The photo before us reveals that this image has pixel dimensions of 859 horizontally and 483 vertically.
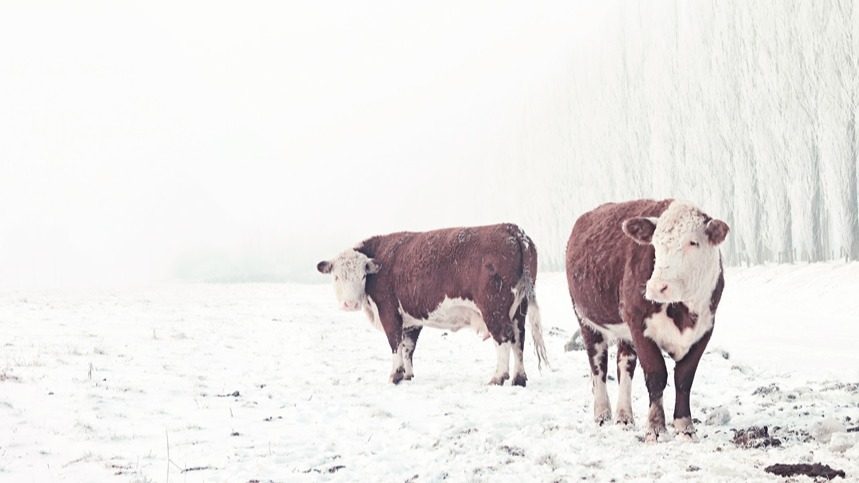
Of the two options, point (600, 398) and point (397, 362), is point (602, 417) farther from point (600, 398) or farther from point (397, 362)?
point (397, 362)

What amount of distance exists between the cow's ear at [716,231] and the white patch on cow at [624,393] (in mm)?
1296

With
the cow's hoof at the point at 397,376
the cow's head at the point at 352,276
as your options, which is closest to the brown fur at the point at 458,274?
the cow's head at the point at 352,276

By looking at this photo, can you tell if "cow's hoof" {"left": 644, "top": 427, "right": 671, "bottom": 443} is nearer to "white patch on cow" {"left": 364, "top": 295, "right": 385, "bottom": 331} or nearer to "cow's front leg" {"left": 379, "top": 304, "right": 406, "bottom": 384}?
"cow's front leg" {"left": 379, "top": 304, "right": 406, "bottom": 384}

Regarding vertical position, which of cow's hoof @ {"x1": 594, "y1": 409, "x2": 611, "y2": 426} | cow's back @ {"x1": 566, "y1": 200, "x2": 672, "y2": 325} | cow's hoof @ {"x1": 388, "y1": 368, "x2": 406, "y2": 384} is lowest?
cow's hoof @ {"x1": 388, "y1": 368, "x2": 406, "y2": 384}

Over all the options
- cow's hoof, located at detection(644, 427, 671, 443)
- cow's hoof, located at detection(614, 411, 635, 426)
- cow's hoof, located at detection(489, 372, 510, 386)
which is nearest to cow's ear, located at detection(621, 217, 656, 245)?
cow's hoof, located at detection(644, 427, 671, 443)

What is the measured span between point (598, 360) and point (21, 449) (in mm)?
4263

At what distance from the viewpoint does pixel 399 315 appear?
317 inches

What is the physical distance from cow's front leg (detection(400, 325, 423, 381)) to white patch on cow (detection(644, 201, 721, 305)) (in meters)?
4.01

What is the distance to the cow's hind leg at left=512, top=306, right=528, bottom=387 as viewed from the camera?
22.6ft

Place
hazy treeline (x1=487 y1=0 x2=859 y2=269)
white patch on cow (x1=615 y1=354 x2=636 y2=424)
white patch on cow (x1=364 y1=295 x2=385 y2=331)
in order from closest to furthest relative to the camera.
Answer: white patch on cow (x1=615 y1=354 x2=636 y2=424) → white patch on cow (x1=364 y1=295 x2=385 y2=331) → hazy treeline (x1=487 y1=0 x2=859 y2=269)

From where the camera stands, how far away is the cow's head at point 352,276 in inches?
325

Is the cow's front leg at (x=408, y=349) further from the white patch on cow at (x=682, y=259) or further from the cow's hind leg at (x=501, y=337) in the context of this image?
the white patch on cow at (x=682, y=259)

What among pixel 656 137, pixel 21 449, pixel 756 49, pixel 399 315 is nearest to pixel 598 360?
pixel 399 315

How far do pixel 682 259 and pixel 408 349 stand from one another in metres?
4.43
